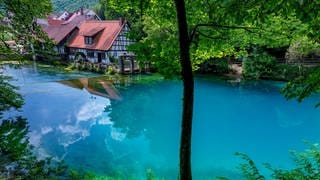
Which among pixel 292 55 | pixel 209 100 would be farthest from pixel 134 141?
pixel 292 55

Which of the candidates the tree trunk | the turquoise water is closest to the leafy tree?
the turquoise water

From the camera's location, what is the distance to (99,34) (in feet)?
119

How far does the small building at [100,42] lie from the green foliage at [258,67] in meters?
12.3

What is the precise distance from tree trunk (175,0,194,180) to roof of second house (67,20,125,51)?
98.2 ft

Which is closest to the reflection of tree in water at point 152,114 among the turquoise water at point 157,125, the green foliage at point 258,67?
the turquoise water at point 157,125

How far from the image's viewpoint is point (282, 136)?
1562 centimetres

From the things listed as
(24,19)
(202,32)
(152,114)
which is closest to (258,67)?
(152,114)

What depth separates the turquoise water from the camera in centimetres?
1241

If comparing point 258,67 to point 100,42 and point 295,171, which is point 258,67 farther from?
point 295,171

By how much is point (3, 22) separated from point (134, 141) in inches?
299

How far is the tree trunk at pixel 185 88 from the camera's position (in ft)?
14.9

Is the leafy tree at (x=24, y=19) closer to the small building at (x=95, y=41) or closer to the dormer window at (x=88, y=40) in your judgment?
the small building at (x=95, y=41)

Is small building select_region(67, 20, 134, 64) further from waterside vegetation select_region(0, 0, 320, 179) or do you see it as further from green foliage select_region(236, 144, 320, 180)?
green foliage select_region(236, 144, 320, 180)

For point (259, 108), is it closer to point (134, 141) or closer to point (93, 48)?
point (134, 141)
